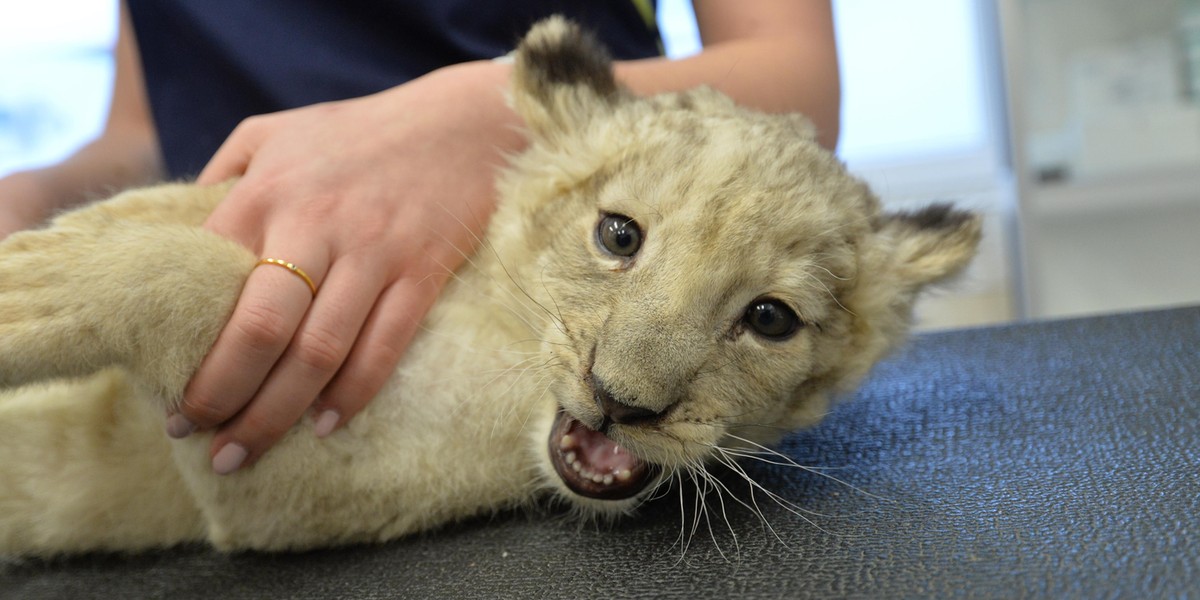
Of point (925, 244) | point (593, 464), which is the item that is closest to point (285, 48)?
point (593, 464)

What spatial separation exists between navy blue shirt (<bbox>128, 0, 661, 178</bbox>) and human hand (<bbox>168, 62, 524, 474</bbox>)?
39 cm

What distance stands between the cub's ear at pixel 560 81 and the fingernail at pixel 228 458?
31.3 inches

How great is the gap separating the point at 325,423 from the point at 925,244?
1149 millimetres

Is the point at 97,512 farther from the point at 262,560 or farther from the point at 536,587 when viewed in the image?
the point at 536,587

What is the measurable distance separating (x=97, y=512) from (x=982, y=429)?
5.02ft

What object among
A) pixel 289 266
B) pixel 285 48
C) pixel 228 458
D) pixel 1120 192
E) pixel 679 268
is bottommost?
pixel 1120 192

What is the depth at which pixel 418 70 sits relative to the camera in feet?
7.04

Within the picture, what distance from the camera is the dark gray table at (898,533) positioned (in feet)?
3.45

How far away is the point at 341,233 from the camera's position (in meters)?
1.46

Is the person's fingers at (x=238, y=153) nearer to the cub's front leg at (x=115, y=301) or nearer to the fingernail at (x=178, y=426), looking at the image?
the cub's front leg at (x=115, y=301)

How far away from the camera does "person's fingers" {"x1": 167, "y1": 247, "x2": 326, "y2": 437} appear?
4.27 ft

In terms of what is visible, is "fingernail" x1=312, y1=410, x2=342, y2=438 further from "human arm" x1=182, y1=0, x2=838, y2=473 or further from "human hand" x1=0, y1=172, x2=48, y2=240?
"human hand" x1=0, y1=172, x2=48, y2=240

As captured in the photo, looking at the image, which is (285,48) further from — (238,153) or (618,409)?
(618,409)

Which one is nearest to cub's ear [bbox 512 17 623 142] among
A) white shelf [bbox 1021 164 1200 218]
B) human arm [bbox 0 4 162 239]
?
human arm [bbox 0 4 162 239]
